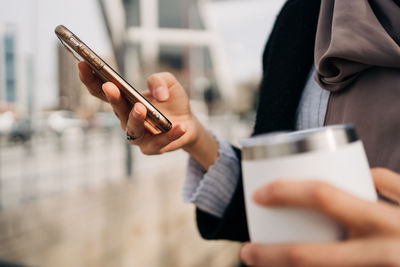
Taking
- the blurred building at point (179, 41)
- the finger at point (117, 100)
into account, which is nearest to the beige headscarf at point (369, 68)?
the finger at point (117, 100)

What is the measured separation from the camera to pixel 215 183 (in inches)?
35.5

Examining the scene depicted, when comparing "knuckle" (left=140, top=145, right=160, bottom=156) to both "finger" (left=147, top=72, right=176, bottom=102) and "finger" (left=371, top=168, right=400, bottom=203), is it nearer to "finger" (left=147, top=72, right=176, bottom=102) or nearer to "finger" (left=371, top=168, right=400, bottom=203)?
"finger" (left=147, top=72, right=176, bottom=102)

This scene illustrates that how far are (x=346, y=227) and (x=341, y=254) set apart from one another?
1.0 inches

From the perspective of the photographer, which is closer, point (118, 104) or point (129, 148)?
point (118, 104)

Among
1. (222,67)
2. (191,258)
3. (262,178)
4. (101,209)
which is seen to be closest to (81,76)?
(262,178)

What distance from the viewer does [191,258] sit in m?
3.29

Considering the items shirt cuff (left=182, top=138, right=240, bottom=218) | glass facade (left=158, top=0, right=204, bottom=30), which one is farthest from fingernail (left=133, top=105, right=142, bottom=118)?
glass facade (left=158, top=0, right=204, bottom=30)

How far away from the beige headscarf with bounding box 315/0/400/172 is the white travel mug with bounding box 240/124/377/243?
261 millimetres

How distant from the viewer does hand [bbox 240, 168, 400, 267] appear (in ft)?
0.99

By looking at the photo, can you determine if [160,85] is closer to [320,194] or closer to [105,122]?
[320,194]

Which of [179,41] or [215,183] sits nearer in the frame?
[215,183]

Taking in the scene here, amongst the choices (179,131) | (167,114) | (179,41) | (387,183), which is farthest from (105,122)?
(387,183)

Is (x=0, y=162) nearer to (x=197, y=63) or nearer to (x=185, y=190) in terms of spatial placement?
(x=185, y=190)

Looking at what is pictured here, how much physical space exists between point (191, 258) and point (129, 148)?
162cm
